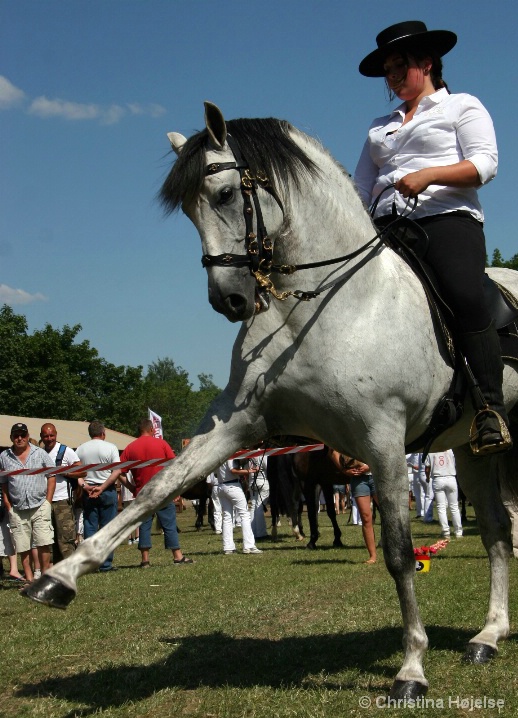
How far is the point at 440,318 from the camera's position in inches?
211

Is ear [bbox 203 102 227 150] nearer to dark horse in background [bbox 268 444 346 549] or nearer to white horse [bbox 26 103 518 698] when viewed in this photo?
white horse [bbox 26 103 518 698]

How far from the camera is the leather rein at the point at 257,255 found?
15.1 feet

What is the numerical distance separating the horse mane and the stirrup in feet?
6.12

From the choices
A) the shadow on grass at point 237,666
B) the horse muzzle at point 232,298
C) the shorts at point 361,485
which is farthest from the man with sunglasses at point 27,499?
the horse muzzle at point 232,298

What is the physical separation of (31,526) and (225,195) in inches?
400

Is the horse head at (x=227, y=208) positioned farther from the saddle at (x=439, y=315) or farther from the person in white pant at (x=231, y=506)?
the person in white pant at (x=231, y=506)

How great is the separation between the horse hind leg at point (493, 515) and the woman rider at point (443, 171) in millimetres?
1119

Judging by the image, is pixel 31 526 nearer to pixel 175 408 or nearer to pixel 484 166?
pixel 484 166

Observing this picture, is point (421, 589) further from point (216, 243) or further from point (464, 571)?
point (216, 243)

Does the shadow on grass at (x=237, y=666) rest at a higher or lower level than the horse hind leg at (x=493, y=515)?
lower

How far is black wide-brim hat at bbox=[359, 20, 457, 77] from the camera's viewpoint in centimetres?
568

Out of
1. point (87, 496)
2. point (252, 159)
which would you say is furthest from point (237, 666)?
point (87, 496)

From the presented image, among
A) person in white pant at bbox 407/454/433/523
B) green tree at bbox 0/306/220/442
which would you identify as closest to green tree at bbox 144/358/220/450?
green tree at bbox 0/306/220/442

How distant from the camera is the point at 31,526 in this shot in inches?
535
